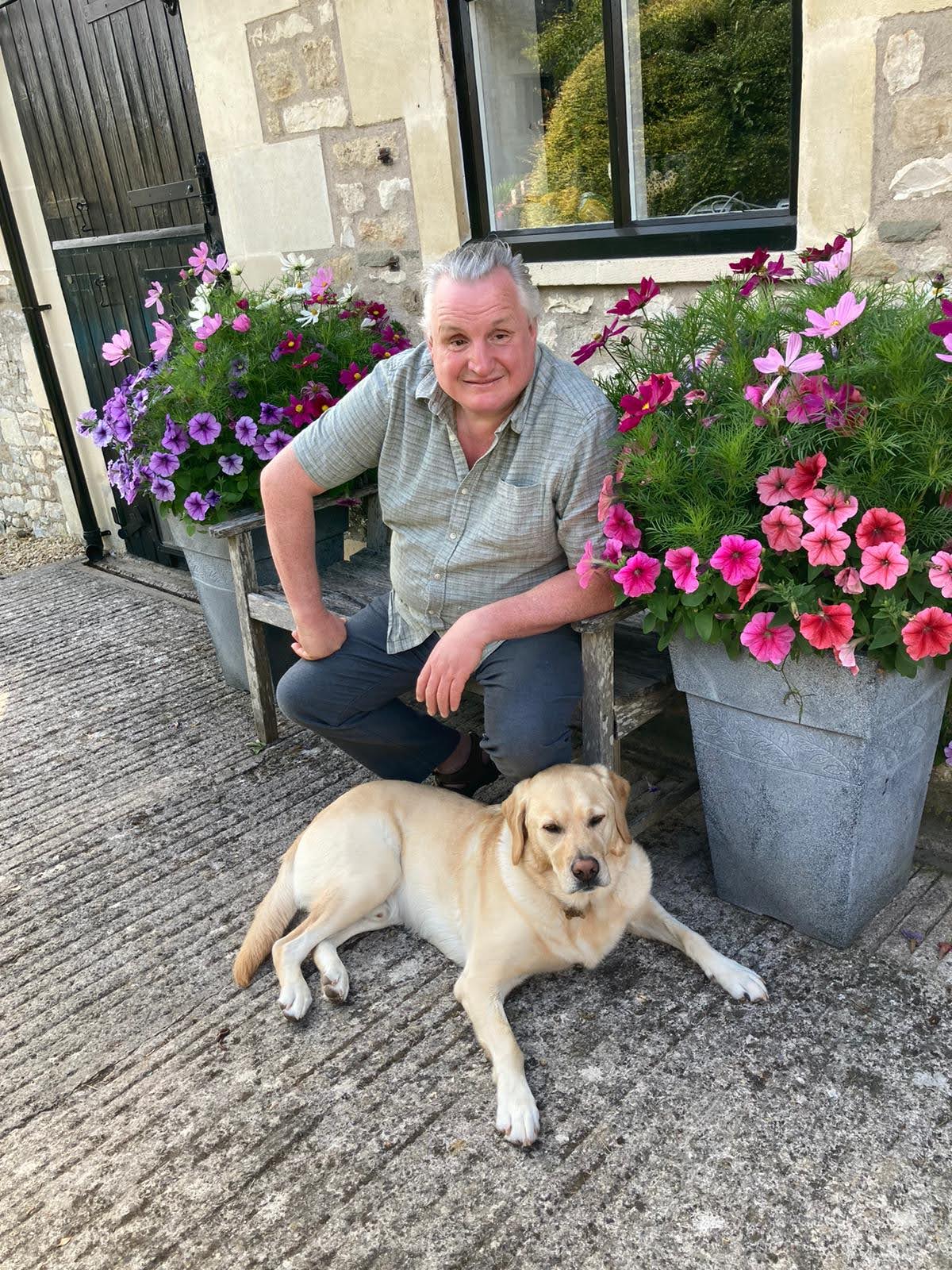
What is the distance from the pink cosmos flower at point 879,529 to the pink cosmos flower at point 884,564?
0.7 inches

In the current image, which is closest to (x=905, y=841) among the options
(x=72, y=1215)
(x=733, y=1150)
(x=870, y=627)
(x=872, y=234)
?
(x=870, y=627)

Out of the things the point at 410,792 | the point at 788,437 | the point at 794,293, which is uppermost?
the point at 794,293

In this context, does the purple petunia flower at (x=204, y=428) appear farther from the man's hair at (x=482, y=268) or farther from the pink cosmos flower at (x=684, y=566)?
the pink cosmos flower at (x=684, y=566)

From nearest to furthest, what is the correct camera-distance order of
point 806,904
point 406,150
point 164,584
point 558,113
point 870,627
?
point 870,627 → point 806,904 → point 558,113 → point 406,150 → point 164,584

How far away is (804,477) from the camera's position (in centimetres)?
209

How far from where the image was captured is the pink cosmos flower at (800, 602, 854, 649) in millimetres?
2041

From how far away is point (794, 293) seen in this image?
2.67 meters

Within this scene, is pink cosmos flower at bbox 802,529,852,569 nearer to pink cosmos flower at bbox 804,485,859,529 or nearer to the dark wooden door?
pink cosmos flower at bbox 804,485,859,529

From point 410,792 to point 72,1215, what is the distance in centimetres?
128

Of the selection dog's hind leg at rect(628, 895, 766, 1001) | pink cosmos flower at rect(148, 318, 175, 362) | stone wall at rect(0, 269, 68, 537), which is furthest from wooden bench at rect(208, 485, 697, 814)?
stone wall at rect(0, 269, 68, 537)

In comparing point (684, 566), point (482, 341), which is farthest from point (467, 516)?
point (684, 566)

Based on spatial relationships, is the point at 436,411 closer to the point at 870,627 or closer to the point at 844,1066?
the point at 870,627

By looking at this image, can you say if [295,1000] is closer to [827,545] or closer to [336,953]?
[336,953]

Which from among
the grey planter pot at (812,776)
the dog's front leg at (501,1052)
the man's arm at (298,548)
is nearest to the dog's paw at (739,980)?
the grey planter pot at (812,776)
